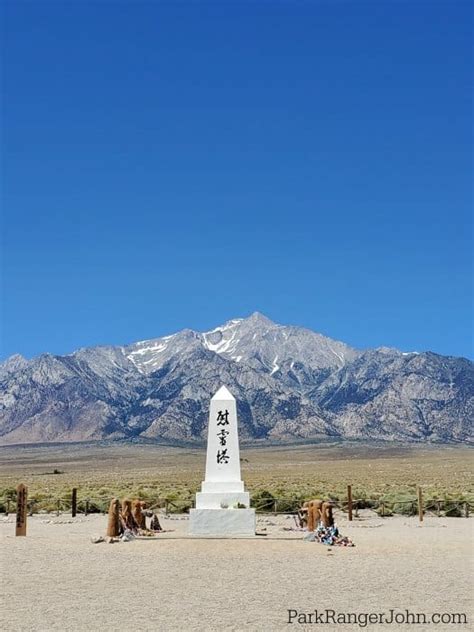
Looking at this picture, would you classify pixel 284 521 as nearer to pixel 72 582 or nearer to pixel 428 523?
pixel 428 523

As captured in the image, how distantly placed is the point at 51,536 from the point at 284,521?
26.9 feet

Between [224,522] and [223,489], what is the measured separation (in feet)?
2.95

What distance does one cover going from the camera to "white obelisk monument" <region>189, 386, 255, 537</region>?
2172cm

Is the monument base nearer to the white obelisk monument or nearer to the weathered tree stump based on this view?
the white obelisk monument

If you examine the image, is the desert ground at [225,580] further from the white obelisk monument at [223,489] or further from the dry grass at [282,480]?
the dry grass at [282,480]

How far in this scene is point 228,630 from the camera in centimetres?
1082

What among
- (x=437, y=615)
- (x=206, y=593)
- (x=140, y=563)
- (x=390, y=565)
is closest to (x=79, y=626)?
(x=206, y=593)

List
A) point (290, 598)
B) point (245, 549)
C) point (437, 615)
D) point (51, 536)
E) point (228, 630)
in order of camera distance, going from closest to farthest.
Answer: point (228, 630), point (437, 615), point (290, 598), point (245, 549), point (51, 536)

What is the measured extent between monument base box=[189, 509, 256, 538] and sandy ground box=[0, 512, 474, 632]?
0.68 m

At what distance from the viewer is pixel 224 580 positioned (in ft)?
48.6

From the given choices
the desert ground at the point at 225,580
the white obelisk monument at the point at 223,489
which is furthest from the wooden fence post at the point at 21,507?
the white obelisk monument at the point at 223,489

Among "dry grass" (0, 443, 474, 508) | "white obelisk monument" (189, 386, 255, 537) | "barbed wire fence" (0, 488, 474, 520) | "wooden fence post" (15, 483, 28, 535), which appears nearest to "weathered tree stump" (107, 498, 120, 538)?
"white obelisk monument" (189, 386, 255, 537)

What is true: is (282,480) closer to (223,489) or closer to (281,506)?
(281,506)

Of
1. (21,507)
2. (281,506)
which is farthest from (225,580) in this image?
(281,506)
